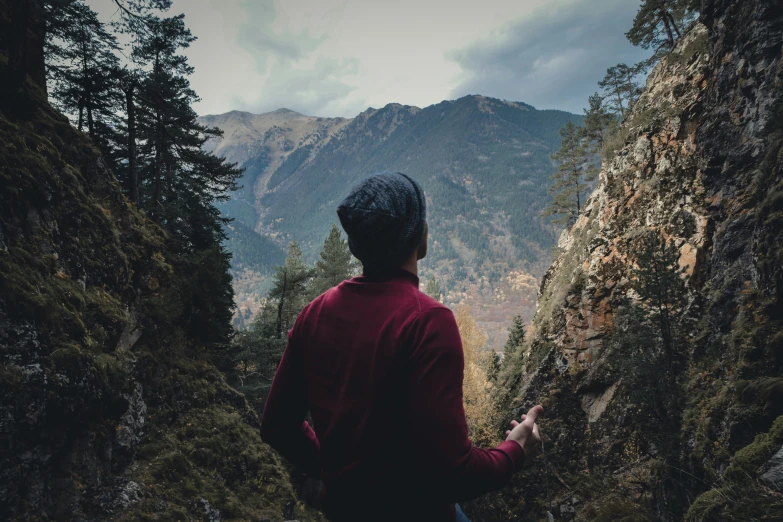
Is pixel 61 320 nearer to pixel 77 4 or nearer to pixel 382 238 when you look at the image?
pixel 382 238

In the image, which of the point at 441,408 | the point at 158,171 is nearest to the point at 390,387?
the point at 441,408

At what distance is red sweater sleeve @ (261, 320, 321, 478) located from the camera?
1.68 m

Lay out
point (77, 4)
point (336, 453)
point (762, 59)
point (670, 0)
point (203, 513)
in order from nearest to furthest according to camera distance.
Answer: point (336, 453) → point (203, 513) → point (762, 59) → point (77, 4) → point (670, 0)

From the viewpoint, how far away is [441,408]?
Result: 3.91 feet

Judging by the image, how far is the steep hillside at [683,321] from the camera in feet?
26.3

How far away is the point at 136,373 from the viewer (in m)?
10.2

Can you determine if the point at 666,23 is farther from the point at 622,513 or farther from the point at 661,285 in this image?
the point at 622,513

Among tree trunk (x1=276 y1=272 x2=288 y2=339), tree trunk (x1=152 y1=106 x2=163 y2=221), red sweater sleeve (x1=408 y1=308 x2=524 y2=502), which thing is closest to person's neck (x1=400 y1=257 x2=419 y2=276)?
red sweater sleeve (x1=408 y1=308 x2=524 y2=502)

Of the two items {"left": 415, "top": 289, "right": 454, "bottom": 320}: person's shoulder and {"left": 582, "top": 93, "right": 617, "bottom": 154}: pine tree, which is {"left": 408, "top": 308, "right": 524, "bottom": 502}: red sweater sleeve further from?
{"left": 582, "top": 93, "right": 617, "bottom": 154}: pine tree

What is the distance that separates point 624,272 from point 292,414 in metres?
20.3

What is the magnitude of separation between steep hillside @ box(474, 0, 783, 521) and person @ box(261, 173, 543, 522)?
4338mm

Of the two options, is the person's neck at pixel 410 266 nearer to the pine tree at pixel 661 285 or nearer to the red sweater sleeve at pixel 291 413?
the red sweater sleeve at pixel 291 413

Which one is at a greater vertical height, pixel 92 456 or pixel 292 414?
pixel 292 414

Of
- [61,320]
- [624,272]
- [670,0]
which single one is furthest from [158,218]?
[670,0]
